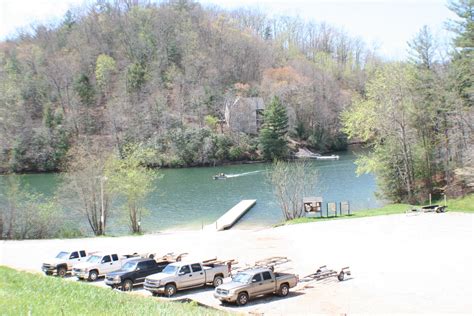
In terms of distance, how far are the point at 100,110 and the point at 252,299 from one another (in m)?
102

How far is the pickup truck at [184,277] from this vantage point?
1914 centimetres

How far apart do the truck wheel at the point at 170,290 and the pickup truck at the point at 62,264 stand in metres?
7.29

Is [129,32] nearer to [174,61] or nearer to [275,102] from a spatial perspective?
[174,61]

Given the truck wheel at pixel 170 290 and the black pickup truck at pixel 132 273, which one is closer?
the truck wheel at pixel 170 290

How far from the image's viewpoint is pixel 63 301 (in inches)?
484

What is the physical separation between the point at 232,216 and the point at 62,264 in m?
21.6

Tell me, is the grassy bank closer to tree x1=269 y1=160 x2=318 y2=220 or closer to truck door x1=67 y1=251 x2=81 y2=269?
tree x1=269 y1=160 x2=318 y2=220

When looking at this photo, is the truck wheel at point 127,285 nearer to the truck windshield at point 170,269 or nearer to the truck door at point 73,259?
the truck windshield at point 170,269

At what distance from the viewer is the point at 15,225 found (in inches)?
1512

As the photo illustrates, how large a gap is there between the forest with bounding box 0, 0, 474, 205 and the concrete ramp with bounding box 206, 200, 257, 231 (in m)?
11.8

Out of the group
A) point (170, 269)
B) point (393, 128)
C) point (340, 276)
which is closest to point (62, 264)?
point (170, 269)

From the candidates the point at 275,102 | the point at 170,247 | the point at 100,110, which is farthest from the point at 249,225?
the point at 100,110

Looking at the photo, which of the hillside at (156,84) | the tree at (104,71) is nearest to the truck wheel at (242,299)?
the hillside at (156,84)

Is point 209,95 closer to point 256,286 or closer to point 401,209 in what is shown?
point 401,209
